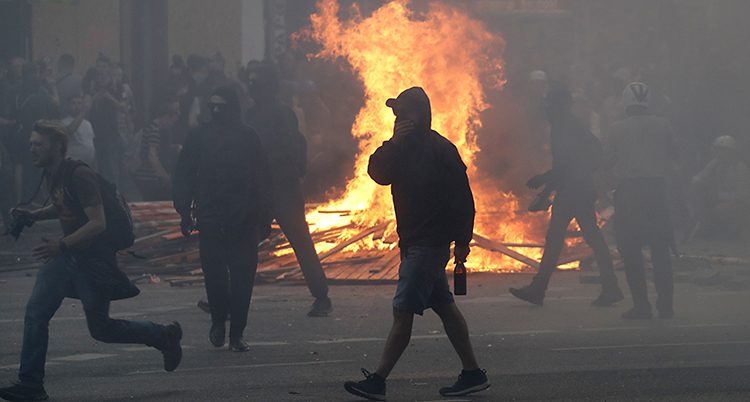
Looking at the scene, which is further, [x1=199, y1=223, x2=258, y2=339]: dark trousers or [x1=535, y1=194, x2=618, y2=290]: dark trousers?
[x1=535, y1=194, x2=618, y2=290]: dark trousers

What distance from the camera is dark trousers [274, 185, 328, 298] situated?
1300 centimetres

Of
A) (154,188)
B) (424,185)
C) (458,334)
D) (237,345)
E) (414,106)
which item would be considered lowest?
(154,188)

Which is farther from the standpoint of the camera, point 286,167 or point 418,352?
point 286,167

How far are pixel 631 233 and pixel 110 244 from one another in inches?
203

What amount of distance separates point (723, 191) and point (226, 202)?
33.3 ft

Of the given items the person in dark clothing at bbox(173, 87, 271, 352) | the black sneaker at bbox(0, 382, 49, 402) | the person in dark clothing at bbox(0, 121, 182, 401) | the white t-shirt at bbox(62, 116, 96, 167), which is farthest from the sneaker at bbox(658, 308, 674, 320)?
the white t-shirt at bbox(62, 116, 96, 167)

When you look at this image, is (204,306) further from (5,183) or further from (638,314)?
(5,183)

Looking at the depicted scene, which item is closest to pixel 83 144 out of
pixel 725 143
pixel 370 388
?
pixel 725 143

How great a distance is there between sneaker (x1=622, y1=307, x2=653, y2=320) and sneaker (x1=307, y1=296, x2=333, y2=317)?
2323 mm

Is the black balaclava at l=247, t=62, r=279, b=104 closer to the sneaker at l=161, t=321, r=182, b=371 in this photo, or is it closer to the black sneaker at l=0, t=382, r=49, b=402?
the sneaker at l=161, t=321, r=182, b=371

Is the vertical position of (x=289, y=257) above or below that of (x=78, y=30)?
below

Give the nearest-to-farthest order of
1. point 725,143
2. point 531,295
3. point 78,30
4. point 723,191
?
1. point 531,295
2. point 725,143
3. point 723,191
4. point 78,30

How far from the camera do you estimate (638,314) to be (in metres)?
12.9

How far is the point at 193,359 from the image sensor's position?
1066 cm
